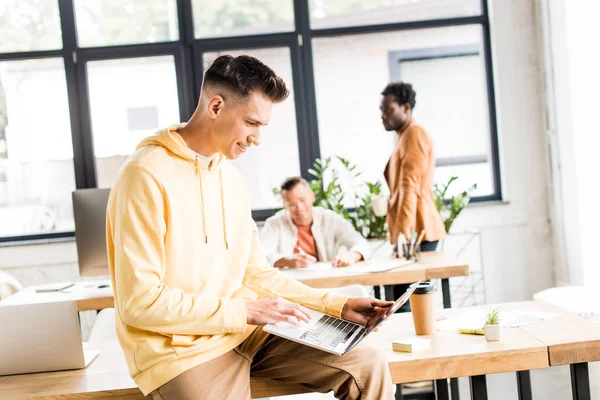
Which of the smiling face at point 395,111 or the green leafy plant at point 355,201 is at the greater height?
the smiling face at point 395,111

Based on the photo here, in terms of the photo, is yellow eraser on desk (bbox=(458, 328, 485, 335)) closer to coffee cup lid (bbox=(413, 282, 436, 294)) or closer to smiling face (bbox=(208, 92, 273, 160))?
coffee cup lid (bbox=(413, 282, 436, 294))

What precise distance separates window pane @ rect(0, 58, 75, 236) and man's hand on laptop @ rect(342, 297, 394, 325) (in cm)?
419

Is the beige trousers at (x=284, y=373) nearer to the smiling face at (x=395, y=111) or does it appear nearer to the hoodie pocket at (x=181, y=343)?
the hoodie pocket at (x=181, y=343)

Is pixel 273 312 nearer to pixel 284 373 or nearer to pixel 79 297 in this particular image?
pixel 284 373

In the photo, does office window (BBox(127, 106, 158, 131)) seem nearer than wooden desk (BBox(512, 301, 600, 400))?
No

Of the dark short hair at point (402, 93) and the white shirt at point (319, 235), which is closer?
the dark short hair at point (402, 93)

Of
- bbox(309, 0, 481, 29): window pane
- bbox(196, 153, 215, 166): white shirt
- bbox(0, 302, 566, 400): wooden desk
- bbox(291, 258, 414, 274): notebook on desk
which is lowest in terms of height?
bbox(0, 302, 566, 400): wooden desk

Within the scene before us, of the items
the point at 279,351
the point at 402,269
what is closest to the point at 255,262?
the point at 279,351

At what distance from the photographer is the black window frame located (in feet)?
18.7

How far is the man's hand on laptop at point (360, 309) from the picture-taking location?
6.64 feet

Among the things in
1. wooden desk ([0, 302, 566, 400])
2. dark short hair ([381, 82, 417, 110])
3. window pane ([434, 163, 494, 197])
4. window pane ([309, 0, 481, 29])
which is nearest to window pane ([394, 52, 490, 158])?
window pane ([434, 163, 494, 197])

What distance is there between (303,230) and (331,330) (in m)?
2.43

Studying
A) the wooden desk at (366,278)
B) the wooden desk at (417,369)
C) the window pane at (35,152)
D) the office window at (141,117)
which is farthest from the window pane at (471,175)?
the wooden desk at (417,369)

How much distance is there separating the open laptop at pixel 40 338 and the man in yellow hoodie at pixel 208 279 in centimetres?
31
